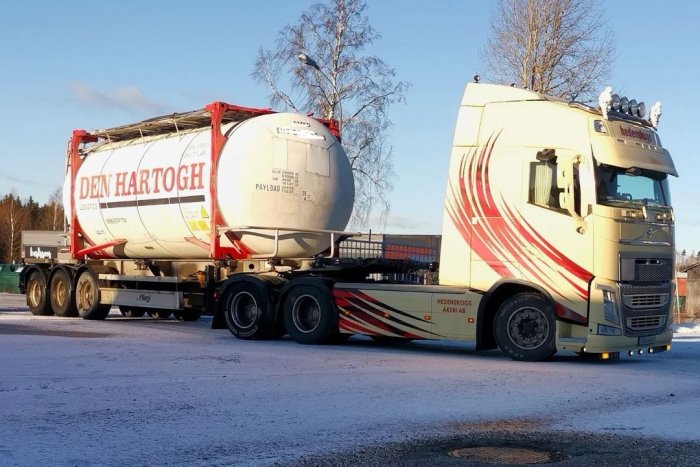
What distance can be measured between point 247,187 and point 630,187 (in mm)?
6656

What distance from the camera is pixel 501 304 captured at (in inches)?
526

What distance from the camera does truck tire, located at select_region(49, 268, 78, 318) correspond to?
21203mm

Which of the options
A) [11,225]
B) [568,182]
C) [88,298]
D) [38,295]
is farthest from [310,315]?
[11,225]

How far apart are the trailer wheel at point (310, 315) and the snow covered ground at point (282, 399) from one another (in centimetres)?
59

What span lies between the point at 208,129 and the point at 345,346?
198 inches

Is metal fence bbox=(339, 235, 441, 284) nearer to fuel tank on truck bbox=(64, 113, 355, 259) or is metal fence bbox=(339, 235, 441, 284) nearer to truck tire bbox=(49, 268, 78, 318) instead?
fuel tank on truck bbox=(64, 113, 355, 259)

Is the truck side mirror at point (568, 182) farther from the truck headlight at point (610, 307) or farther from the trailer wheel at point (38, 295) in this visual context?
the trailer wheel at point (38, 295)

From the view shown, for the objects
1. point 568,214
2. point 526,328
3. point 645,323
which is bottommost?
point 526,328

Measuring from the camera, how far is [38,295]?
73.9ft

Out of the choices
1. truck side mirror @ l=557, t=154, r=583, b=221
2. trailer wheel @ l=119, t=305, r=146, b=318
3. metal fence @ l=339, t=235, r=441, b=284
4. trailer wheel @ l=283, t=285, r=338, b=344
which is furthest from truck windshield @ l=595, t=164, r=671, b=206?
trailer wheel @ l=119, t=305, r=146, b=318

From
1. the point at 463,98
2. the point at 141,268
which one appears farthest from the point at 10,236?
the point at 463,98

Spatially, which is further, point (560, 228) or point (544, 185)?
point (544, 185)

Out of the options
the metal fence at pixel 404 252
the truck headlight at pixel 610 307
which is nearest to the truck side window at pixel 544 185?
the truck headlight at pixel 610 307

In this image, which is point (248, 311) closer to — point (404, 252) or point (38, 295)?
point (404, 252)
